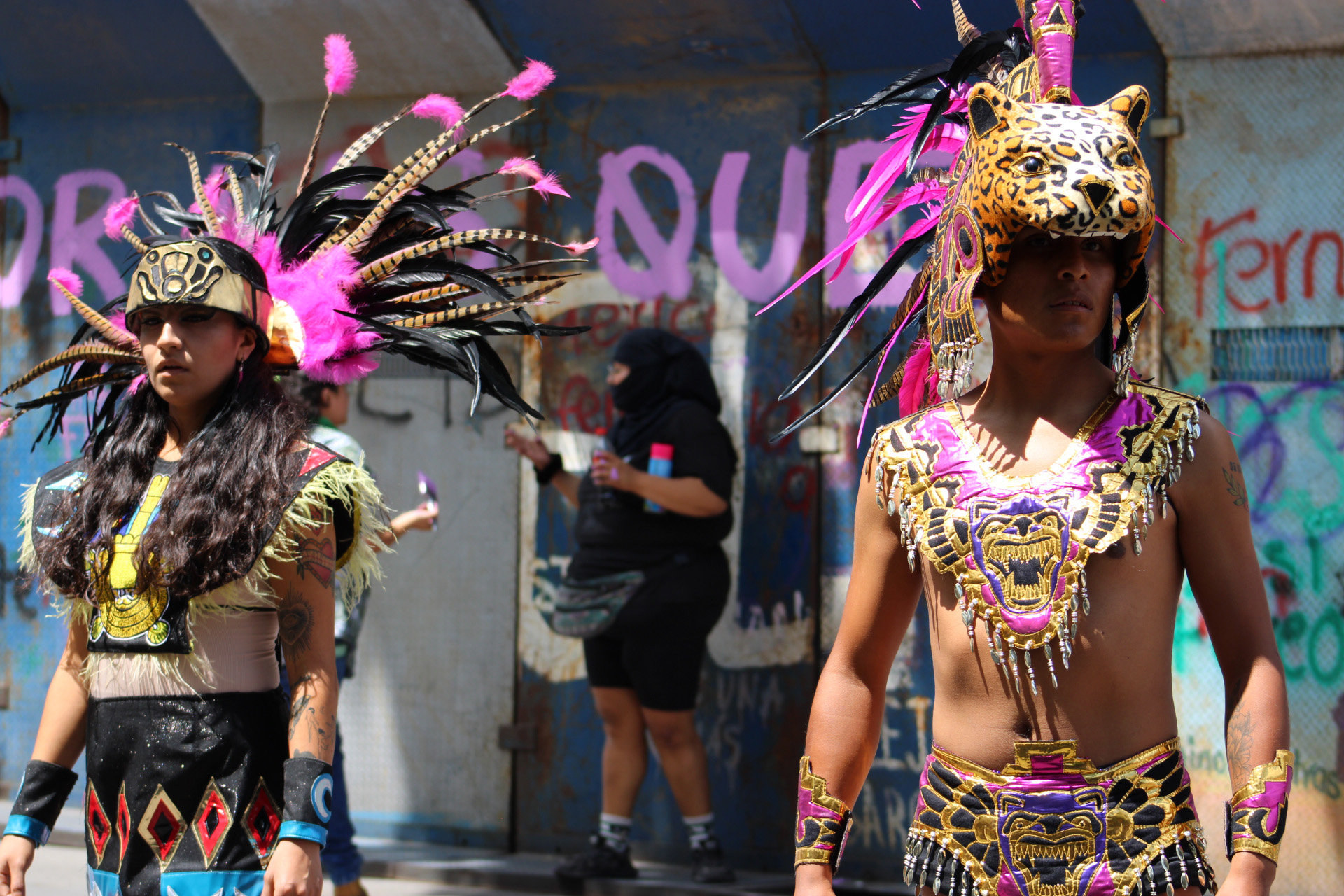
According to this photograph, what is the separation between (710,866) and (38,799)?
2987mm

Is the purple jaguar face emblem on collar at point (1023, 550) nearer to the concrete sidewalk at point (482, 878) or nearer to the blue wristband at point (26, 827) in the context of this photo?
the blue wristband at point (26, 827)

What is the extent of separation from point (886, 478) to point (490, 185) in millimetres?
3799

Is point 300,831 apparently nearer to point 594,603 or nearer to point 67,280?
point 67,280

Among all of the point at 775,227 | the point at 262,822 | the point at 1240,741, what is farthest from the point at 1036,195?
the point at 775,227

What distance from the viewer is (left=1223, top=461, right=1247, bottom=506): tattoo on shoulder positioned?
232 centimetres

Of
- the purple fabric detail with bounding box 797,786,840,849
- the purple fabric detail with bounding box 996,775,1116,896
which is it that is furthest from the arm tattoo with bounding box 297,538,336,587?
the purple fabric detail with bounding box 996,775,1116,896

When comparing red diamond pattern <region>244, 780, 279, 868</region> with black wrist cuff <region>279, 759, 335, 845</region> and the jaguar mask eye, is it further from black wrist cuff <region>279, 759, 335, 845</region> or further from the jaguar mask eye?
the jaguar mask eye

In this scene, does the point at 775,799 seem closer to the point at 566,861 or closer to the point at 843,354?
the point at 566,861

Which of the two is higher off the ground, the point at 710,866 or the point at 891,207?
the point at 891,207

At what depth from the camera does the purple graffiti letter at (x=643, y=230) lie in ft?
19.2

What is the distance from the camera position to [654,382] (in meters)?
5.50

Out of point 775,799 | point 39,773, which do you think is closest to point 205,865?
point 39,773

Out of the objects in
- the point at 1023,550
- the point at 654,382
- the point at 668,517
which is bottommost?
the point at 1023,550

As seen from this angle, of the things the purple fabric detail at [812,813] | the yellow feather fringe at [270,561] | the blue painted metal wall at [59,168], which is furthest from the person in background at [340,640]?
the purple fabric detail at [812,813]
